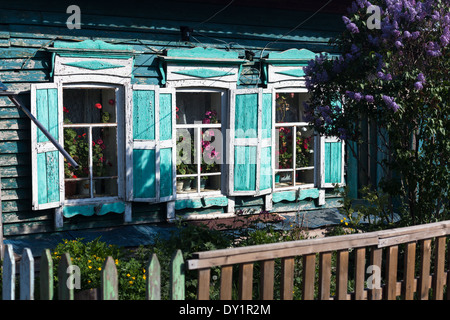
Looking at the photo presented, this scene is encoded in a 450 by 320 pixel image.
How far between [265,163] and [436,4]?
362 cm

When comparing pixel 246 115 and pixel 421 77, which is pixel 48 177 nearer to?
pixel 246 115

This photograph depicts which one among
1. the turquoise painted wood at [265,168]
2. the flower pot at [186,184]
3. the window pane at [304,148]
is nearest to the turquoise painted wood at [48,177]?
the flower pot at [186,184]

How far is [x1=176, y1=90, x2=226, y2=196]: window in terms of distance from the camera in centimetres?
868

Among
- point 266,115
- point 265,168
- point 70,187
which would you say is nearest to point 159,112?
point 70,187

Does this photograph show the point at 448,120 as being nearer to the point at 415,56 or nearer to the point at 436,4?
the point at 415,56

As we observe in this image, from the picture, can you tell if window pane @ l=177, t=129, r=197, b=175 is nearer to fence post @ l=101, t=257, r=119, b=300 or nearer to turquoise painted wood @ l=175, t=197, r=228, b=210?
turquoise painted wood @ l=175, t=197, r=228, b=210

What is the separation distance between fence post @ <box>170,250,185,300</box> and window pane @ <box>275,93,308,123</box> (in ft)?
20.1

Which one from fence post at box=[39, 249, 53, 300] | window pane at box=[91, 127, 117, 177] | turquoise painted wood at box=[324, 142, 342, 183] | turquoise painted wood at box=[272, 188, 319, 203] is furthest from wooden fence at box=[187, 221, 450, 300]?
turquoise painted wood at box=[324, 142, 342, 183]

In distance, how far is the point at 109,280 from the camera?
342cm

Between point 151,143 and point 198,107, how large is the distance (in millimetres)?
1084

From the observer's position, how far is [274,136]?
909 cm

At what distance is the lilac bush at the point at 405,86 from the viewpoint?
5840mm

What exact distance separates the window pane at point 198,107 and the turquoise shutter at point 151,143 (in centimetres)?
51

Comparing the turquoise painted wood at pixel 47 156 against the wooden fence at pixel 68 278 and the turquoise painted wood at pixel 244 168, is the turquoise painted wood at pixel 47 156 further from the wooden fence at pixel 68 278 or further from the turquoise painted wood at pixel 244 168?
the wooden fence at pixel 68 278
